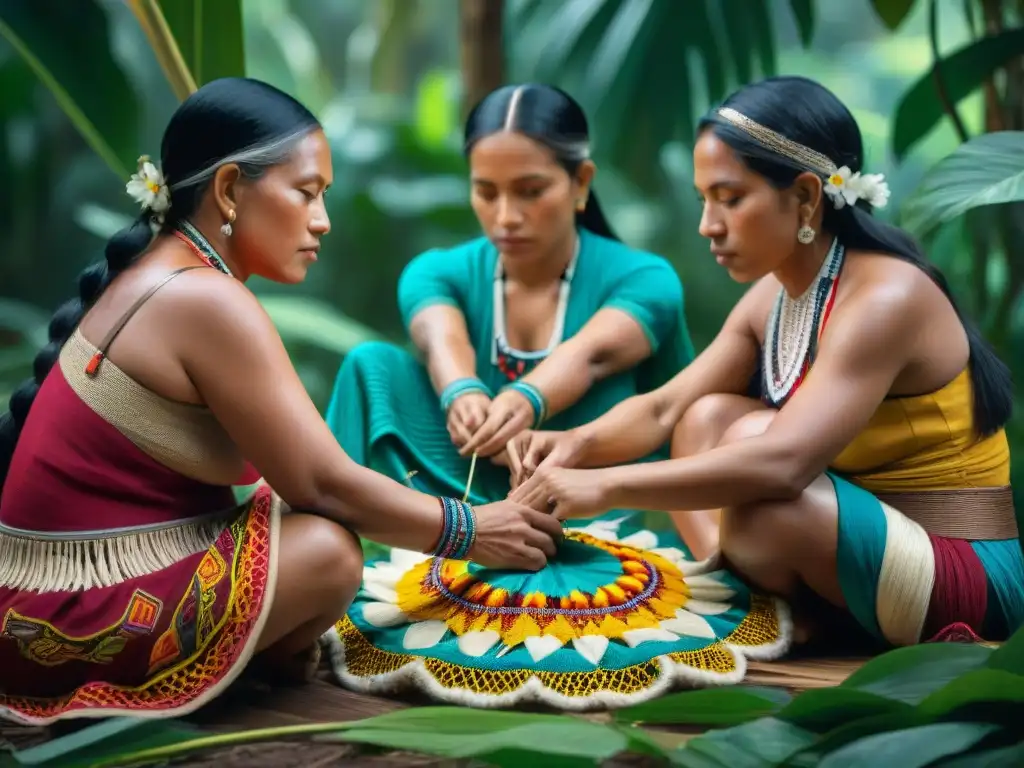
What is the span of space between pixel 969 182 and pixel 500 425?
1.12 meters

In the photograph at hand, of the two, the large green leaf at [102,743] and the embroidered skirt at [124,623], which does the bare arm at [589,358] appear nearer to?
the embroidered skirt at [124,623]

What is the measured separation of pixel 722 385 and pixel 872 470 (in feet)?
1.33

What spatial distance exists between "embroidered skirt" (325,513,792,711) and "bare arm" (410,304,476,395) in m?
0.51

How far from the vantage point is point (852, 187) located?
2.28 metres

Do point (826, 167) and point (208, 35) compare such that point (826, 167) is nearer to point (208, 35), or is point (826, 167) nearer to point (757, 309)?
point (757, 309)

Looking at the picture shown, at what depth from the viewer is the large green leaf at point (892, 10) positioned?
360 cm

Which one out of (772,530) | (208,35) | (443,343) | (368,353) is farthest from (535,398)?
(208,35)

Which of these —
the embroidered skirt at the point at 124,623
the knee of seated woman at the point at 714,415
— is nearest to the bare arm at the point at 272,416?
the embroidered skirt at the point at 124,623

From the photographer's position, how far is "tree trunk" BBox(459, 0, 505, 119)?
413 centimetres

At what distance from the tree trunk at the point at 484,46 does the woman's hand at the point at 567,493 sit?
2.15 metres

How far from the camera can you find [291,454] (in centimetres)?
199

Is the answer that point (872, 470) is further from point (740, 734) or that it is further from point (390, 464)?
point (390, 464)

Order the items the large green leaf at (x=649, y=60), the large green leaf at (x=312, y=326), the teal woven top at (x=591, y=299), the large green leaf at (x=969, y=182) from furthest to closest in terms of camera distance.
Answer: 1. the large green leaf at (x=312, y=326)
2. the large green leaf at (x=649, y=60)
3. the teal woven top at (x=591, y=299)
4. the large green leaf at (x=969, y=182)

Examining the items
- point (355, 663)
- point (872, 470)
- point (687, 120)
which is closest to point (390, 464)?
point (355, 663)
